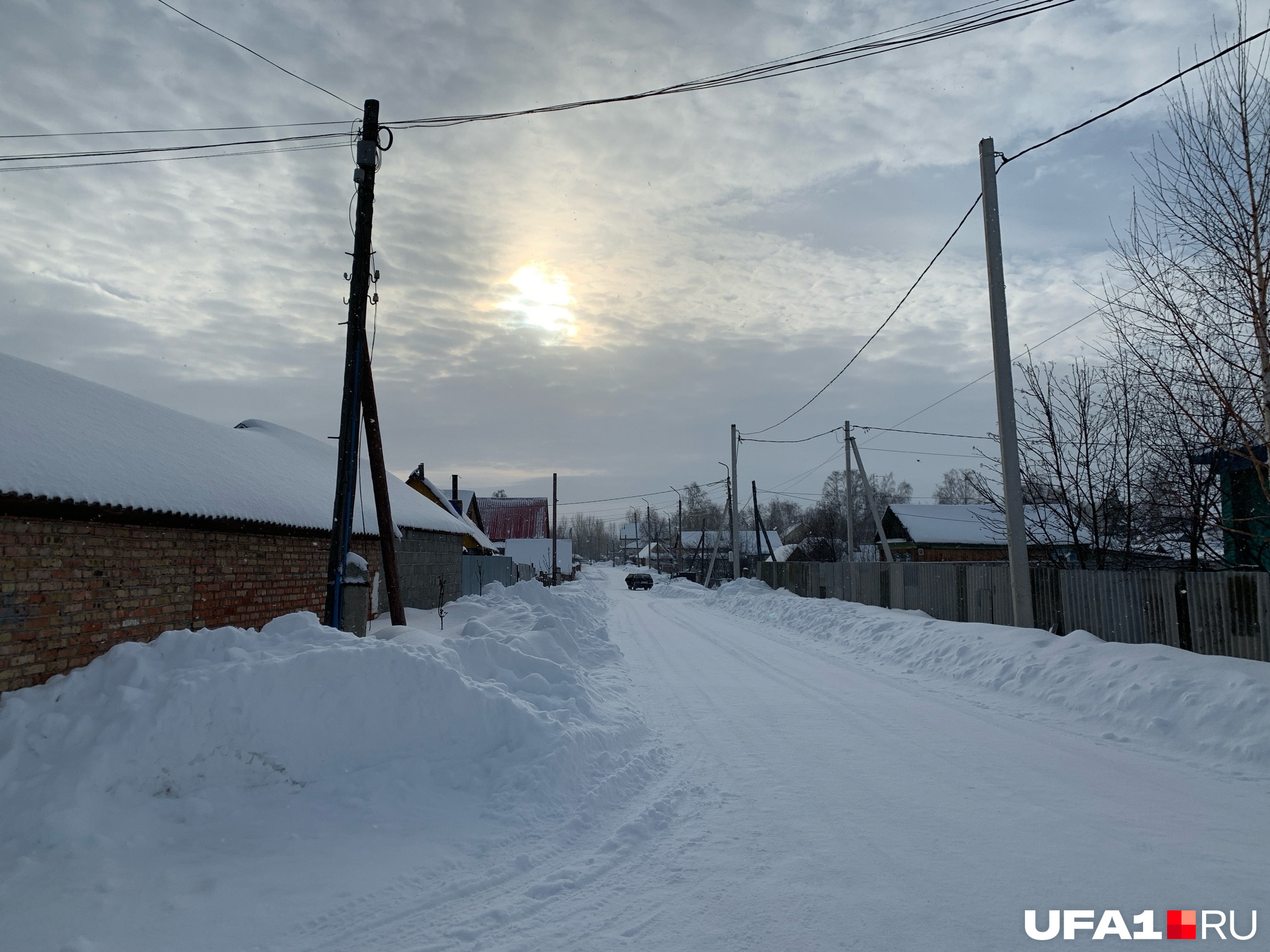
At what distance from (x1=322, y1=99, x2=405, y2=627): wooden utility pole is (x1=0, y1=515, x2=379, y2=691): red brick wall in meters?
1.57

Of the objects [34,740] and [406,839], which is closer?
[406,839]

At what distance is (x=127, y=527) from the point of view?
8398 mm

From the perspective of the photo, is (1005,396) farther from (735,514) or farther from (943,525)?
(943,525)

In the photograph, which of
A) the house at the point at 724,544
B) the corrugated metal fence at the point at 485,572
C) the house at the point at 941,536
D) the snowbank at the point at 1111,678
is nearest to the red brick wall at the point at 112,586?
the snowbank at the point at 1111,678

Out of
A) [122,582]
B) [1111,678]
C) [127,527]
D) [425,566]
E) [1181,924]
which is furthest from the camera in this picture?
[425,566]

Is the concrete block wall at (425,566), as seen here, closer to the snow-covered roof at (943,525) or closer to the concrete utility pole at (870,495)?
the concrete utility pole at (870,495)

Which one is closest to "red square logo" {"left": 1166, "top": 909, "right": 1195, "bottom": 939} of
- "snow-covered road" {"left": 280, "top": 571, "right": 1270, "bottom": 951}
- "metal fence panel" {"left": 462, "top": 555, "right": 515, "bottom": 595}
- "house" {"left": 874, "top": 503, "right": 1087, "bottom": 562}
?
"snow-covered road" {"left": 280, "top": 571, "right": 1270, "bottom": 951}

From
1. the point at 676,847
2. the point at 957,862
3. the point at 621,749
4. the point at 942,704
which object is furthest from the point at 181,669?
the point at 942,704

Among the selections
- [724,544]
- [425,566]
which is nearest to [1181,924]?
[425,566]

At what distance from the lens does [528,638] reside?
1135 cm

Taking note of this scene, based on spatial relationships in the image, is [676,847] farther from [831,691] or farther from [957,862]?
[831,691]

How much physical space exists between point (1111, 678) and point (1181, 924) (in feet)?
20.8

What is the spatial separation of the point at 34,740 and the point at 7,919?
Answer: 2303mm

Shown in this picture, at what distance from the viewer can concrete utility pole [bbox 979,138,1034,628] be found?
11844mm
